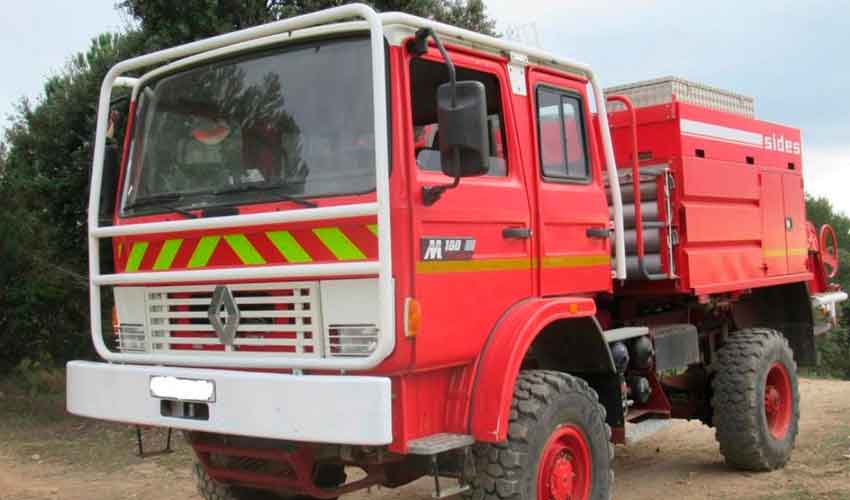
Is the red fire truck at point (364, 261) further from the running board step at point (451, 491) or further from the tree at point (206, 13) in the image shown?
the tree at point (206, 13)

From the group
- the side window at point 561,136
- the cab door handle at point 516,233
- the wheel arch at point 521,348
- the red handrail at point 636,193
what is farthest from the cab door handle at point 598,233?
the cab door handle at point 516,233

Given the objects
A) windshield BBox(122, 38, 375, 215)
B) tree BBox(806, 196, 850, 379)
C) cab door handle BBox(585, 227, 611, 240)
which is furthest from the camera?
tree BBox(806, 196, 850, 379)

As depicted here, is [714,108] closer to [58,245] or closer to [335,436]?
[335,436]

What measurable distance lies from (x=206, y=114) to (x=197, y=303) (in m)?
0.98

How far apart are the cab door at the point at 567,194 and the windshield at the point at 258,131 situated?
1124 mm

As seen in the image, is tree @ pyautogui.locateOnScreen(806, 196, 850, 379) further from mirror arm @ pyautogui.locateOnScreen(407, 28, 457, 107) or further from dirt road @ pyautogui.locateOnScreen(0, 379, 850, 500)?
mirror arm @ pyautogui.locateOnScreen(407, 28, 457, 107)

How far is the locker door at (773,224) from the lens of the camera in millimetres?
6875

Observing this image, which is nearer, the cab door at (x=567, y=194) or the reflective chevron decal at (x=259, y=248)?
the reflective chevron decal at (x=259, y=248)

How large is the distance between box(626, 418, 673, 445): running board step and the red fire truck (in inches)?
1.6

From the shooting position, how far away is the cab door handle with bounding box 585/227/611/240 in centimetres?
502

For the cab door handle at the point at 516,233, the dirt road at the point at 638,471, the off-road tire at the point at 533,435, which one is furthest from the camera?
the dirt road at the point at 638,471

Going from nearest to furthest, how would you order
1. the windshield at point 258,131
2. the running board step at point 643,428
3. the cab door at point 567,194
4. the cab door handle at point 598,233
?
the windshield at point 258,131
the cab door at point 567,194
the cab door handle at point 598,233
the running board step at point 643,428

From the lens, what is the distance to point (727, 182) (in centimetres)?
642

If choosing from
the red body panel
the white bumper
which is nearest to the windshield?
the white bumper
